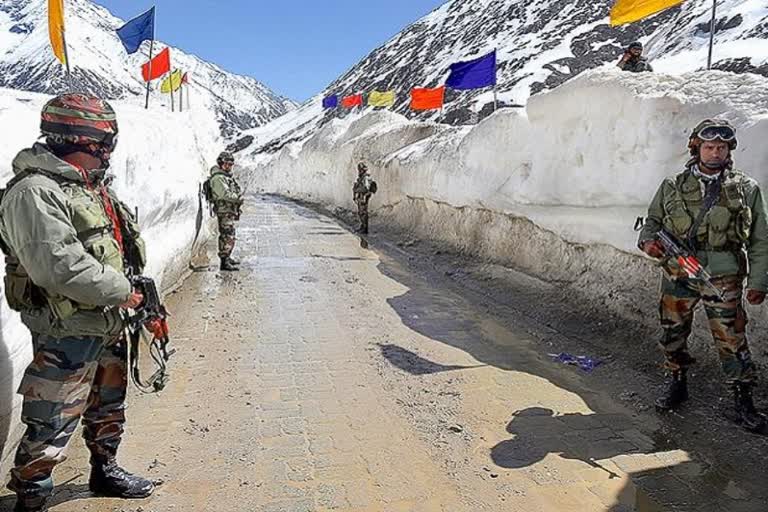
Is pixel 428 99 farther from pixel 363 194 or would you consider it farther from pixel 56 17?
pixel 56 17

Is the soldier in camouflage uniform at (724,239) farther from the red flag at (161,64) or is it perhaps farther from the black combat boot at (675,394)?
the red flag at (161,64)

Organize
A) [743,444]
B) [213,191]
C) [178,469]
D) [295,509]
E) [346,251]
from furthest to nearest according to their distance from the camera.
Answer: [346,251] → [213,191] → [743,444] → [178,469] → [295,509]

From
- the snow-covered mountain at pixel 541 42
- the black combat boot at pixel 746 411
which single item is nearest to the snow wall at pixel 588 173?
the black combat boot at pixel 746 411

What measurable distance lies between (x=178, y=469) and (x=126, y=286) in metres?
1.27

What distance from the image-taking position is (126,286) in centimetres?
254

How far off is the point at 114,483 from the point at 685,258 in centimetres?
349

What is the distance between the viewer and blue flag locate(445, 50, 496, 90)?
12.9 m

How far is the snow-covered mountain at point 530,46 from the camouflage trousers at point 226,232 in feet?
90.0

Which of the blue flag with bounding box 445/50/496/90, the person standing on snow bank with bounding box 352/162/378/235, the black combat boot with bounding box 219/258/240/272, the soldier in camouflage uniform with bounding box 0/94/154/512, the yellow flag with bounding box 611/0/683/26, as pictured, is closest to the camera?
the soldier in camouflage uniform with bounding box 0/94/154/512

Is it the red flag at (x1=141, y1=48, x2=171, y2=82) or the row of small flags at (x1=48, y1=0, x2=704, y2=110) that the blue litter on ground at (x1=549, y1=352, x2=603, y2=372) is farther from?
the red flag at (x1=141, y1=48, x2=171, y2=82)

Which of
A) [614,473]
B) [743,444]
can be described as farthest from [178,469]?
[743,444]

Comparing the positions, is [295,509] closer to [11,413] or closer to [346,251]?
[11,413]

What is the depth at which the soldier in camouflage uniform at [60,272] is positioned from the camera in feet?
7.52

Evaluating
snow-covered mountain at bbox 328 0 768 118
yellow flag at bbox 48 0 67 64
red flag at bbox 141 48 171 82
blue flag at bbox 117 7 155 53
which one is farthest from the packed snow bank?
snow-covered mountain at bbox 328 0 768 118
